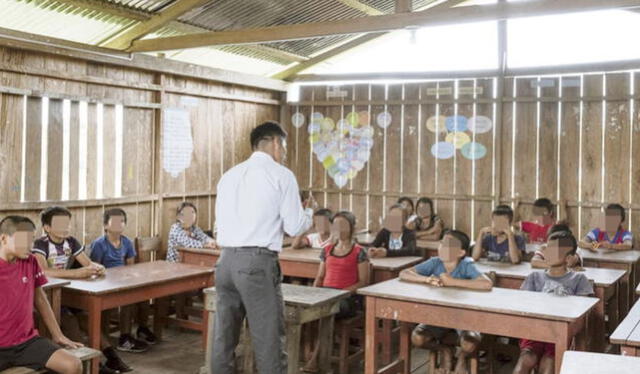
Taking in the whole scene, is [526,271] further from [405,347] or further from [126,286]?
[126,286]

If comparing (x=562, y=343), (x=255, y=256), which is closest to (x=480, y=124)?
(x=562, y=343)

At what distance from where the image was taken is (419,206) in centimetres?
904

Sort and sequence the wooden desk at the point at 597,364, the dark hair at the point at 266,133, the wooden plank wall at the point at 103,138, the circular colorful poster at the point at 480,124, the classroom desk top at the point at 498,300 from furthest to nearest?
the circular colorful poster at the point at 480,124
the wooden plank wall at the point at 103,138
the dark hair at the point at 266,133
the classroom desk top at the point at 498,300
the wooden desk at the point at 597,364

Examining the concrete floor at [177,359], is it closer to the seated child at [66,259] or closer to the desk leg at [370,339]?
the seated child at [66,259]

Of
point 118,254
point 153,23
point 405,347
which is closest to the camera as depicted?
point 405,347

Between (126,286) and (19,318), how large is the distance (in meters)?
1.20

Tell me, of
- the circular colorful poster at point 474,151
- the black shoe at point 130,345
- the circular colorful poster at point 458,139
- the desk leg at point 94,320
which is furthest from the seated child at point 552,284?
the circular colorful poster at point 458,139

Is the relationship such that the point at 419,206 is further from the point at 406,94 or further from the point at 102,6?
the point at 102,6

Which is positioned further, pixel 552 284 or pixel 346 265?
pixel 346 265

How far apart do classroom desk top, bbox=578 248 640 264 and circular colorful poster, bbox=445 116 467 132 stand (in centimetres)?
262

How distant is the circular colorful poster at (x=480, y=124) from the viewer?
9.02 meters

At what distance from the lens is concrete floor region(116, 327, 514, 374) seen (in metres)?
5.89

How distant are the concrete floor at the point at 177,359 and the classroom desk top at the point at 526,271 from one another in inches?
36.3

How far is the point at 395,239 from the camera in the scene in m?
7.20
